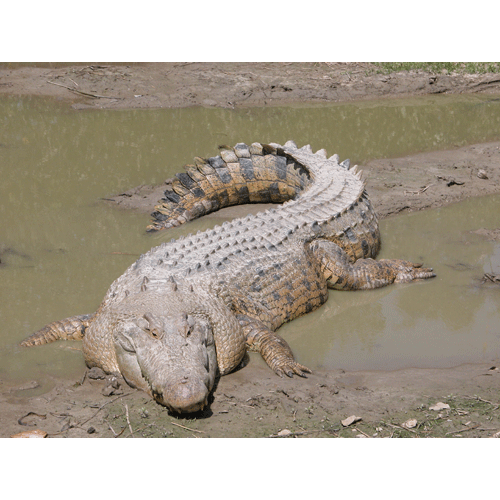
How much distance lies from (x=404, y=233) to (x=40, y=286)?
4.41 meters

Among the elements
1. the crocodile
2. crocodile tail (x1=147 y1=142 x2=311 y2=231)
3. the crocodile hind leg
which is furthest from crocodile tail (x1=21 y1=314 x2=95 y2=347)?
crocodile tail (x1=147 y1=142 x2=311 y2=231)

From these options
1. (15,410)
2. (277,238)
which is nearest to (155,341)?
(15,410)

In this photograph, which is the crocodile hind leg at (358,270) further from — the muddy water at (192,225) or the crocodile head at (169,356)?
the crocodile head at (169,356)

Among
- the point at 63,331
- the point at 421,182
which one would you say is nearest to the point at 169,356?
the point at 63,331

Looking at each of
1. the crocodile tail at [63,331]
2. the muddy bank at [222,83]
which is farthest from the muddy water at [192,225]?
the muddy bank at [222,83]

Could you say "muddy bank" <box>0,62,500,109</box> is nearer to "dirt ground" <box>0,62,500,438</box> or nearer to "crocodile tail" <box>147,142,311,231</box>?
"crocodile tail" <box>147,142,311,231</box>

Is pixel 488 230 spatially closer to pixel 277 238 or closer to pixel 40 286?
pixel 277 238

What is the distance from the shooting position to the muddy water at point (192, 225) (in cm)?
565

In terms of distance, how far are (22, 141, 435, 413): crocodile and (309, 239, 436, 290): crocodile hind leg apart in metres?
0.01

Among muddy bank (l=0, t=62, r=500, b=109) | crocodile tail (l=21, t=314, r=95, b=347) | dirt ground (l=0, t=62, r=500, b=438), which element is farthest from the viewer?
muddy bank (l=0, t=62, r=500, b=109)

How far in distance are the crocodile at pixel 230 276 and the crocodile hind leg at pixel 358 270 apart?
1 centimetres

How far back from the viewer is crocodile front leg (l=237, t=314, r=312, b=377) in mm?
4992

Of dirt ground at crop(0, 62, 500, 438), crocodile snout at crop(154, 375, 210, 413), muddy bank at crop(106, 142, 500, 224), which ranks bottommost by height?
dirt ground at crop(0, 62, 500, 438)

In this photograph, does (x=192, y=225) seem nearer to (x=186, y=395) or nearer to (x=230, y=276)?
(x=230, y=276)
